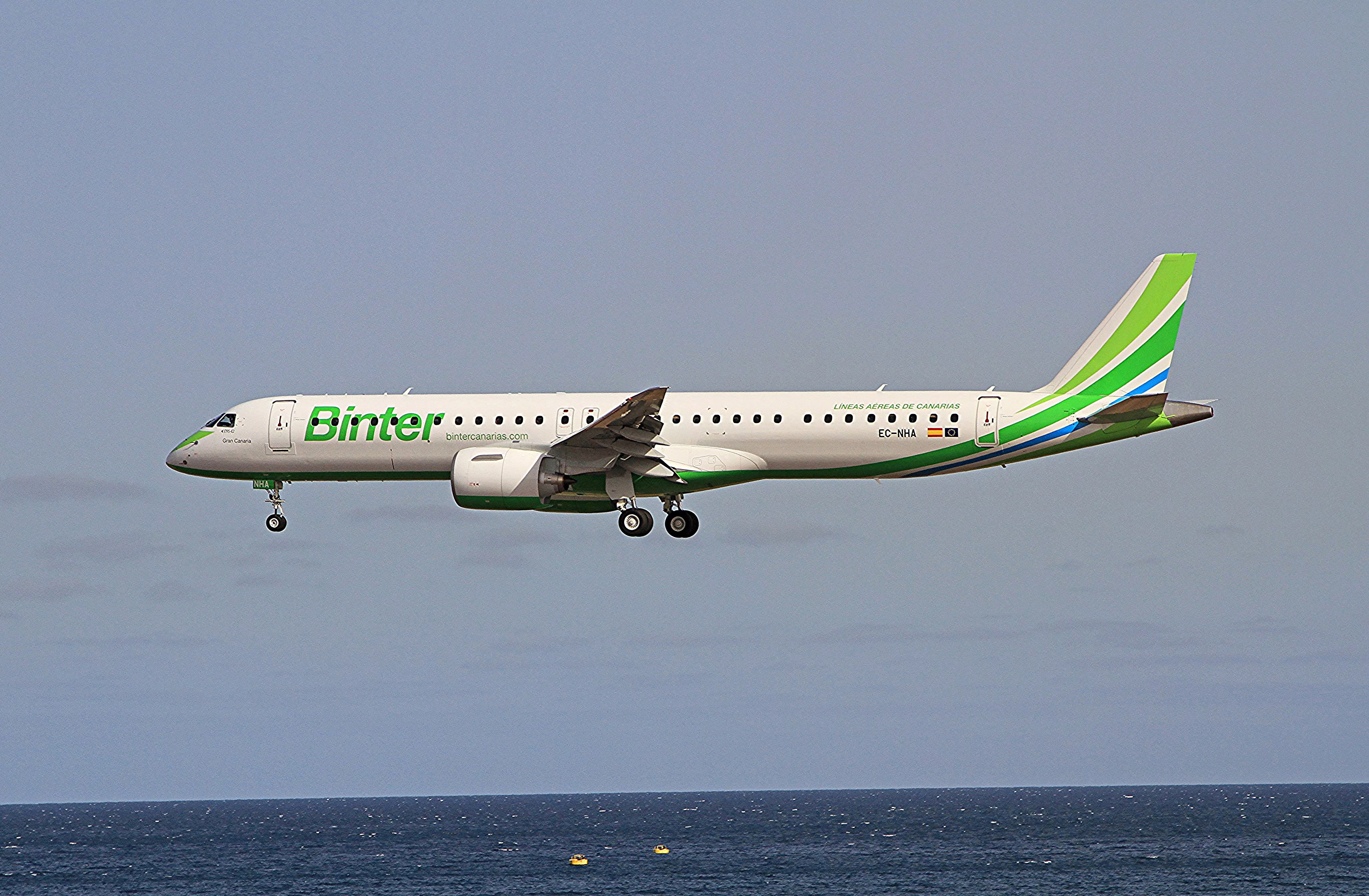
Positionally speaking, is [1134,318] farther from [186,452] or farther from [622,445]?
[186,452]

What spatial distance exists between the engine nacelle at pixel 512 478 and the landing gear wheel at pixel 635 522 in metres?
2.29

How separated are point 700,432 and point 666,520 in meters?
4.02

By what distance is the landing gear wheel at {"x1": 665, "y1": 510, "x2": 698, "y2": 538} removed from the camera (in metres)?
54.7

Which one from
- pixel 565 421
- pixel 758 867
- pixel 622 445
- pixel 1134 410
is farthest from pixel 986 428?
pixel 758 867

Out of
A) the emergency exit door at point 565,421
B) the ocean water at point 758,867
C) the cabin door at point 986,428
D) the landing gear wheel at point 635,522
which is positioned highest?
the emergency exit door at point 565,421

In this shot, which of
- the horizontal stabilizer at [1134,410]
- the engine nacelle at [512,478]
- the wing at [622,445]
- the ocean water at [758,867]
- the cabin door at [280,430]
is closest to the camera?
the horizontal stabilizer at [1134,410]

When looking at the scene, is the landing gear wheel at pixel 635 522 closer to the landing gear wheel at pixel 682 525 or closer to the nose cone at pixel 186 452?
the landing gear wheel at pixel 682 525

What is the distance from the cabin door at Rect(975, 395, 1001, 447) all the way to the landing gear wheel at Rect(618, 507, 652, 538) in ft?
34.6

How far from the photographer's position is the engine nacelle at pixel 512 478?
51688mm

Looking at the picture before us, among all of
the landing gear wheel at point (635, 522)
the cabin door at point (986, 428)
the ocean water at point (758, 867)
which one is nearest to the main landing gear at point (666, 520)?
the landing gear wheel at point (635, 522)

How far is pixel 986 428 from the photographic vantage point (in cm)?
5041

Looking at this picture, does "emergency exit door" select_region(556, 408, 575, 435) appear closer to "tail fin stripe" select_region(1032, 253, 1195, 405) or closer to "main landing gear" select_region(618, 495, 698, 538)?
"main landing gear" select_region(618, 495, 698, 538)

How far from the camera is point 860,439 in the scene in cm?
5059

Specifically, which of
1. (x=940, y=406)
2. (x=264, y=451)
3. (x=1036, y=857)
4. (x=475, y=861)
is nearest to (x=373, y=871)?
(x=475, y=861)
